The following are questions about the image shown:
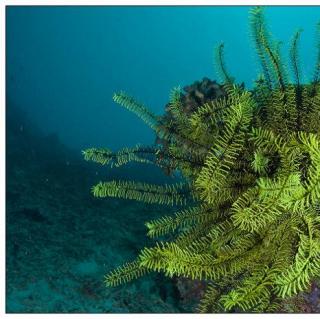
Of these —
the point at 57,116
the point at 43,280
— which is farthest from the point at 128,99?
the point at 57,116

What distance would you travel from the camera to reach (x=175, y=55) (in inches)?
3556

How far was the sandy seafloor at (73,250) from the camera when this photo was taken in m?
3.98

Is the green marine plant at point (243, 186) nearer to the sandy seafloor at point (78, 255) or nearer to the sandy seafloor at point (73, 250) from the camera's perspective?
the sandy seafloor at point (78, 255)

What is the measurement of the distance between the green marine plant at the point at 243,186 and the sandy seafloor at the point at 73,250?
110 cm

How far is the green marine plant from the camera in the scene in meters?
2.31

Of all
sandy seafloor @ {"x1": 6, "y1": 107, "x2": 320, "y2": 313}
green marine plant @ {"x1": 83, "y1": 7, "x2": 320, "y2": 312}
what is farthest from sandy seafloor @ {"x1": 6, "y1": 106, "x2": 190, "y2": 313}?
green marine plant @ {"x1": 83, "y1": 7, "x2": 320, "y2": 312}

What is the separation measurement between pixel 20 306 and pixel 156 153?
2130mm

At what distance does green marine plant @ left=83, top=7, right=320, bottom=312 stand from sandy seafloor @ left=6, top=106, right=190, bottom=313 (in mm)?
1099

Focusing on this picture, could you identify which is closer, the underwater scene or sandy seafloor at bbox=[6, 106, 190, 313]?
the underwater scene

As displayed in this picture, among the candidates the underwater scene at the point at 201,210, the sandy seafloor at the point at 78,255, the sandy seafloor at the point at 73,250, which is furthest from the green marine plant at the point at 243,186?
the sandy seafloor at the point at 73,250

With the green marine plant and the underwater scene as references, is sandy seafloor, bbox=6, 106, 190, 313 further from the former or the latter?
the green marine plant

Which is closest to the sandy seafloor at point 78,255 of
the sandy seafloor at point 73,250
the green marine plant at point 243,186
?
the sandy seafloor at point 73,250

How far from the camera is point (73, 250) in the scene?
188 inches

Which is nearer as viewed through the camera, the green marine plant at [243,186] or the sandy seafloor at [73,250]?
the green marine plant at [243,186]
